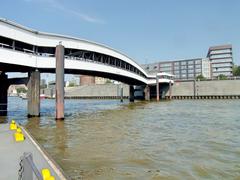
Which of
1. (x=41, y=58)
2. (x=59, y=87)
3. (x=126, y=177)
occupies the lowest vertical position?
(x=126, y=177)

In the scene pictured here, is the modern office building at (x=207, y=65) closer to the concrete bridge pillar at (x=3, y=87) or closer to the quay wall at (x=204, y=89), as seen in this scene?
the quay wall at (x=204, y=89)

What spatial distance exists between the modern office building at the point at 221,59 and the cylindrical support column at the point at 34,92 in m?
154

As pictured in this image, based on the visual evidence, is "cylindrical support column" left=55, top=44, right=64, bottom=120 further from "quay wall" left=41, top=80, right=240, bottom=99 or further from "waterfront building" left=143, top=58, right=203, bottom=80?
"waterfront building" left=143, top=58, right=203, bottom=80

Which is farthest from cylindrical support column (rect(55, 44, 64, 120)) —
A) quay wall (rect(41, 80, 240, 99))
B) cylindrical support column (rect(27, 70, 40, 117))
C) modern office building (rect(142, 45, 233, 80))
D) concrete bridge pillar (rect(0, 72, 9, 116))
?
modern office building (rect(142, 45, 233, 80))

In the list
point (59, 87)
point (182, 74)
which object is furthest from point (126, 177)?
point (182, 74)

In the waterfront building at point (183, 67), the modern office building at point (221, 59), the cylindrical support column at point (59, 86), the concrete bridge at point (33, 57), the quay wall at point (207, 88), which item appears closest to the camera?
the concrete bridge at point (33, 57)

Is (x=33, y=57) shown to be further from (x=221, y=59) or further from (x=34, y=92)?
(x=221, y=59)

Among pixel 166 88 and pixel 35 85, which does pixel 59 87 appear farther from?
pixel 166 88

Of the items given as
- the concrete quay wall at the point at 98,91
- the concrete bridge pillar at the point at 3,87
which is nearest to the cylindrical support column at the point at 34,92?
the concrete bridge pillar at the point at 3,87

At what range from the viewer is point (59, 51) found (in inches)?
995

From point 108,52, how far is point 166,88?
5529 cm

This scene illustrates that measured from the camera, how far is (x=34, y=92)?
1014 inches

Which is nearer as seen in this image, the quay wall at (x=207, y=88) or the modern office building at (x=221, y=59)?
the quay wall at (x=207, y=88)

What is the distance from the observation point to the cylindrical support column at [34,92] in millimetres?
25766
